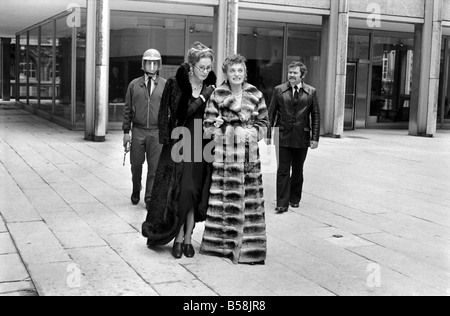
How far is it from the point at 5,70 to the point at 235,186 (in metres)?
34.7

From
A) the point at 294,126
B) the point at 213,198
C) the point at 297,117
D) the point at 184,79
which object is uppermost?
the point at 184,79

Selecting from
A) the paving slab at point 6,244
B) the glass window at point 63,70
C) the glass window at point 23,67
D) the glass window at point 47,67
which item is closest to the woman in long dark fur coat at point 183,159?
the paving slab at point 6,244

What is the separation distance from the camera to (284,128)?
858cm

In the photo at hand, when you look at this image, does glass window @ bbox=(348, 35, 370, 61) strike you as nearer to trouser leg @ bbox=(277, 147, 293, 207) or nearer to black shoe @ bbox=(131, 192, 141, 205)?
trouser leg @ bbox=(277, 147, 293, 207)

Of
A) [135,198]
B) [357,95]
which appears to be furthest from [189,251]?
[357,95]

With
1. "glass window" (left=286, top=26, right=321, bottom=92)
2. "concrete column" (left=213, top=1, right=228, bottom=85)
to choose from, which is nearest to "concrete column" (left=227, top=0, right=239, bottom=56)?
"concrete column" (left=213, top=1, right=228, bottom=85)

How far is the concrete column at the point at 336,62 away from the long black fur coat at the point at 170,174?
1362cm

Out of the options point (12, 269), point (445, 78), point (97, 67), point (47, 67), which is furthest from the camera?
point (445, 78)

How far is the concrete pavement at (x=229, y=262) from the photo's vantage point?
5.19 meters

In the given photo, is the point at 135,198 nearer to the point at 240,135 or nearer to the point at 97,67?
the point at 240,135

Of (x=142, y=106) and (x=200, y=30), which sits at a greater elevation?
(x=200, y=30)

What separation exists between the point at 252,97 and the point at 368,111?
1872 cm

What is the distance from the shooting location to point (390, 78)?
80.1 feet

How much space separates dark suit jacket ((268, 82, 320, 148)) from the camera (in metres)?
8.51
